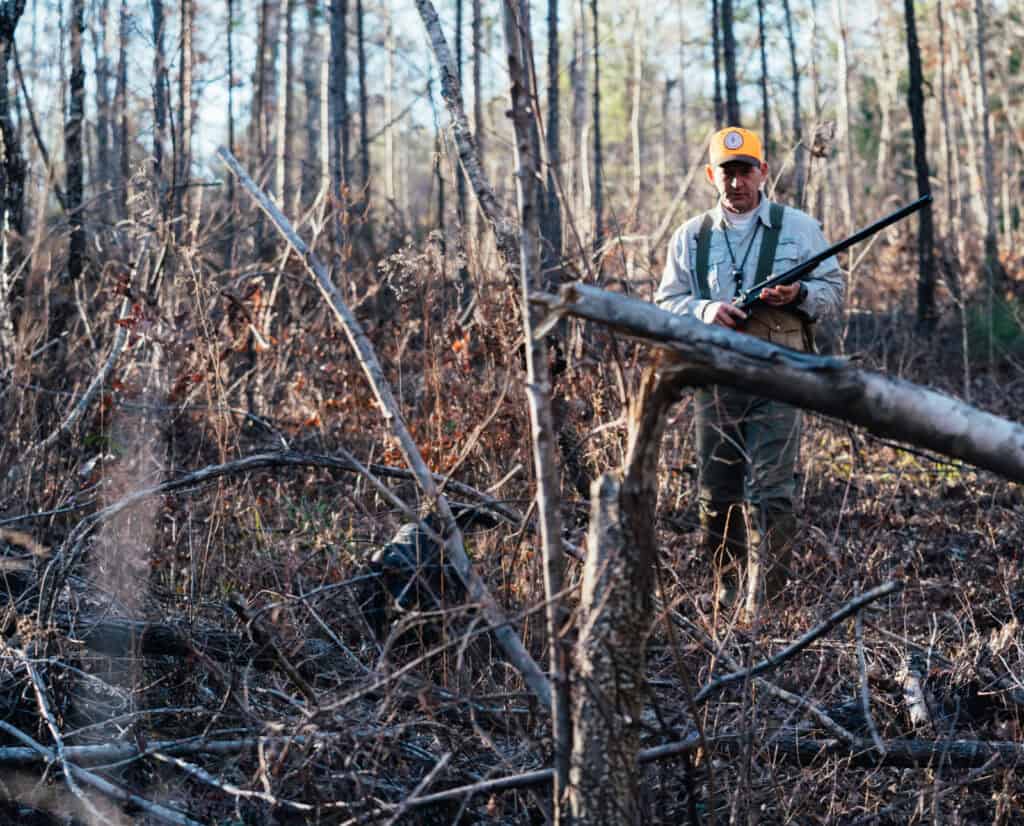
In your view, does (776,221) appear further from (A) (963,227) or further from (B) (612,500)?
(A) (963,227)

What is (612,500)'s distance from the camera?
6.44 feet

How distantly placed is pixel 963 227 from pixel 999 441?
15.7m

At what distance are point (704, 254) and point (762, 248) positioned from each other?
8.5 inches

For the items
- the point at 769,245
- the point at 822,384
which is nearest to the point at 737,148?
the point at 769,245

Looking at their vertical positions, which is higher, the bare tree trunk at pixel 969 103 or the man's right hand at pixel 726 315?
the bare tree trunk at pixel 969 103

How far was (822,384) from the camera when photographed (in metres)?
1.88

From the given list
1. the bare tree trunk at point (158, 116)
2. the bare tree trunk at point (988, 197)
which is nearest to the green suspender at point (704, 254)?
the bare tree trunk at point (158, 116)

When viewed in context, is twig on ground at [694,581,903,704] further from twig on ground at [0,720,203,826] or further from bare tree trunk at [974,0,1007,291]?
bare tree trunk at [974,0,1007,291]

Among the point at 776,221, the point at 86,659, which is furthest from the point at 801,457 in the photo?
the point at 86,659

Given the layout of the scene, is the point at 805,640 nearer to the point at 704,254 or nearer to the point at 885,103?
the point at 704,254

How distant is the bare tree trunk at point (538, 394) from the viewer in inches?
76.6

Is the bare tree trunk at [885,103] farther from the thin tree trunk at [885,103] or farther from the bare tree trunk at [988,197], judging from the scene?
the bare tree trunk at [988,197]

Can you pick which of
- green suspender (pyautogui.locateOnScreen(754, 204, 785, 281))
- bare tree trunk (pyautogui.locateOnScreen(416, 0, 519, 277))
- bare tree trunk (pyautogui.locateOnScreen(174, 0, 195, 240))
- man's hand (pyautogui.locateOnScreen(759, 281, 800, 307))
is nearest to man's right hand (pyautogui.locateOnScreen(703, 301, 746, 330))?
man's hand (pyautogui.locateOnScreen(759, 281, 800, 307))

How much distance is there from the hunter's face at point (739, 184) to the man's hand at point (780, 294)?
428 millimetres
